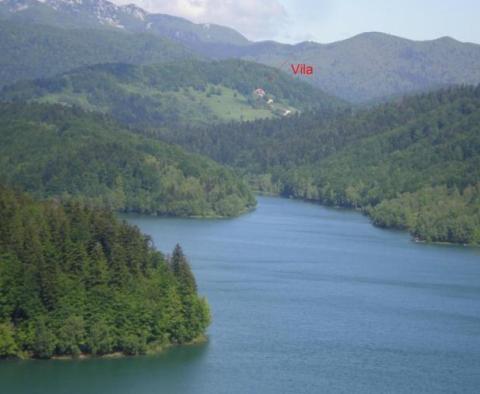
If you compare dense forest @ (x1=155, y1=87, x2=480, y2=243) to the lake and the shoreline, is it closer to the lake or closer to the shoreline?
the lake

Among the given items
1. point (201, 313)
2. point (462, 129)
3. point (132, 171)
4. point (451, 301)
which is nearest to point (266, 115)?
point (462, 129)

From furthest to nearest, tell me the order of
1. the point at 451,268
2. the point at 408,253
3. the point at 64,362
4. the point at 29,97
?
the point at 29,97, the point at 408,253, the point at 451,268, the point at 64,362

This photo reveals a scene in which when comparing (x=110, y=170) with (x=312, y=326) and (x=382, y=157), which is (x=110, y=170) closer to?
(x=382, y=157)

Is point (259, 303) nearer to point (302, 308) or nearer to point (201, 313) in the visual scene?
point (302, 308)

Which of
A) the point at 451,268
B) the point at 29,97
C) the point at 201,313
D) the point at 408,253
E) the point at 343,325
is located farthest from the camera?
the point at 29,97

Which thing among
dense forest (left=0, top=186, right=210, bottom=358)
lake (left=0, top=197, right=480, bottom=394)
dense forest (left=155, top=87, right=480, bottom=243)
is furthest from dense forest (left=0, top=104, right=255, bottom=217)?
dense forest (left=0, top=186, right=210, bottom=358)

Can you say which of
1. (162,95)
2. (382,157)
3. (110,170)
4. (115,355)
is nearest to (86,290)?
(115,355)
